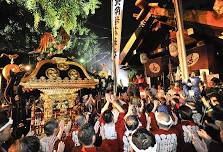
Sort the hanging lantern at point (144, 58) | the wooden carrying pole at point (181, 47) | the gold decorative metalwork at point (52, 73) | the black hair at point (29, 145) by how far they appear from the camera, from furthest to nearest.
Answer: the hanging lantern at point (144, 58) → the gold decorative metalwork at point (52, 73) → the wooden carrying pole at point (181, 47) → the black hair at point (29, 145)

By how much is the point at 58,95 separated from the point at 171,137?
5.83 metres

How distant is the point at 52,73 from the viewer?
8.13m

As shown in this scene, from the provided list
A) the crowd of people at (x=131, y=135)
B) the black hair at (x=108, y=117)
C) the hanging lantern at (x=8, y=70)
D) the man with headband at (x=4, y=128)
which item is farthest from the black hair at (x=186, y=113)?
the hanging lantern at (x=8, y=70)

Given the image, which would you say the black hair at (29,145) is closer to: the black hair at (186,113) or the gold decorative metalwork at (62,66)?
the black hair at (186,113)

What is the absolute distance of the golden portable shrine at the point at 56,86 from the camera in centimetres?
797

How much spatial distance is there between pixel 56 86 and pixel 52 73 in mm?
476

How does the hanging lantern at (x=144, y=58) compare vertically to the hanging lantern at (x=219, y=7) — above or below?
below

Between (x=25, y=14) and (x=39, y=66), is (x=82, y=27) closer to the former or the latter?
(x=25, y=14)

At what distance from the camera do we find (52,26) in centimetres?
1911

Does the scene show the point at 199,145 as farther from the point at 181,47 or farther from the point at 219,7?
the point at 219,7

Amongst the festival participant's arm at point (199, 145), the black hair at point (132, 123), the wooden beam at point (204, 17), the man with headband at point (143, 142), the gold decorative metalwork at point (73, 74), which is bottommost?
the festival participant's arm at point (199, 145)

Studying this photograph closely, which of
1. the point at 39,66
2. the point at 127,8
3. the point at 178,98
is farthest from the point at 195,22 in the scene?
the point at 127,8

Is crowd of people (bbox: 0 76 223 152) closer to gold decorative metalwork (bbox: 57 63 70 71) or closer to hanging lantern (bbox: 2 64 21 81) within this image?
gold decorative metalwork (bbox: 57 63 70 71)

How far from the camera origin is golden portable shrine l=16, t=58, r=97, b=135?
797cm
